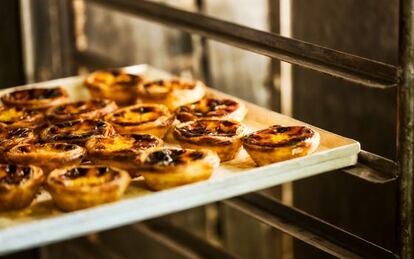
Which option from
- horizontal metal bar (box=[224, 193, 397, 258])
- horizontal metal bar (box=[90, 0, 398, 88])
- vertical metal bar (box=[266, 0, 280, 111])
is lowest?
horizontal metal bar (box=[224, 193, 397, 258])

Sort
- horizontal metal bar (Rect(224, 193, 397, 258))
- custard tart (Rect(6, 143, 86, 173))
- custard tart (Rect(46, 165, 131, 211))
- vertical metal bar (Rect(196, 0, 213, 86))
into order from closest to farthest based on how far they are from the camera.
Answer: custard tart (Rect(46, 165, 131, 211)) → custard tart (Rect(6, 143, 86, 173)) → horizontal metal bar (Rect(224, 193, 397, 258)) → vertical metal bar (Rect(196, 0, 213, 86))

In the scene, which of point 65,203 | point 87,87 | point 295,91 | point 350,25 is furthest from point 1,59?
point 65,203

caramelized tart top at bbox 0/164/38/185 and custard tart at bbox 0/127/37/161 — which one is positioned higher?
caramelized tart top at bbox 0/164/38/185

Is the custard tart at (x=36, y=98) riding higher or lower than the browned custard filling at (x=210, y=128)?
lower

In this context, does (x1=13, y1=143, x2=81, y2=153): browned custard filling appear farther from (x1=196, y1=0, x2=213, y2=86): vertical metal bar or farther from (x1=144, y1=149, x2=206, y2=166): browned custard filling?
(x1=196, y1=0, x2=213, y2=86): vertical metal bar

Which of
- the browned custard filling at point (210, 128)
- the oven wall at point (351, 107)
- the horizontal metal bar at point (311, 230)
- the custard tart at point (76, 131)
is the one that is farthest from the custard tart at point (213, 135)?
the oven wall at point (351, 107)

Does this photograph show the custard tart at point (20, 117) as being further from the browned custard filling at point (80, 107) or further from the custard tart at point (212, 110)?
the custard tart at point (212, 110)

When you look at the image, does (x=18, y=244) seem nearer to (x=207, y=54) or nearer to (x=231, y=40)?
(x=231, y=40)

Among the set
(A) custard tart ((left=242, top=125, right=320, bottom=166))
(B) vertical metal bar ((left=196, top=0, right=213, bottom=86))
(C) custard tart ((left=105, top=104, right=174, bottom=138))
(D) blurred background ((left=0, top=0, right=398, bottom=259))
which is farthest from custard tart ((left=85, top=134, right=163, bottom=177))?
(B) vertical metal bar ((left=196, top=0, right=213, bottom=86))
